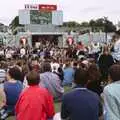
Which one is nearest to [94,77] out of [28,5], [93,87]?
[93,87]

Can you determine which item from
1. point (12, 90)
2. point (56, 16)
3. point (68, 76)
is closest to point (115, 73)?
point (12, 90)

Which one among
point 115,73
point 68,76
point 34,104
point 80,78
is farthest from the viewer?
point 68,76

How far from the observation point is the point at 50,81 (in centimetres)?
1336

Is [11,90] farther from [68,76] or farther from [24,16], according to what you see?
[24,16]

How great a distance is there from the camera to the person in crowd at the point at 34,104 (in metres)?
7.96

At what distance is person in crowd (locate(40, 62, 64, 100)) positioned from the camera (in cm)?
1308

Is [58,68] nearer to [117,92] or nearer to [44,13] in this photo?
[117,92]

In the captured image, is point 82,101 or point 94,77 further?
point 94,77

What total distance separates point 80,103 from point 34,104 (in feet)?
4.74

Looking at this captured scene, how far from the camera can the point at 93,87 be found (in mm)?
10453

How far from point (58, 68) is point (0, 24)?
102 meters

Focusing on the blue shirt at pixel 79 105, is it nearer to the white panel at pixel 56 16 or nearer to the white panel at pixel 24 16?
the white panel at pixel 24 16

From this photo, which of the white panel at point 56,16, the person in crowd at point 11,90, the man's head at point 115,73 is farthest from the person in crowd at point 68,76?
the white panel at point 56,16

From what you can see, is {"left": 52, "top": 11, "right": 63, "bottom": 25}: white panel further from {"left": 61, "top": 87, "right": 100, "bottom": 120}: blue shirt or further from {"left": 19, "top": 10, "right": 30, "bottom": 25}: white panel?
{"left": 61, "top": 87, "right": 100, "bottom": 120}: blue shirt
